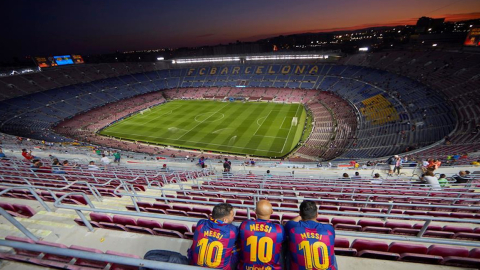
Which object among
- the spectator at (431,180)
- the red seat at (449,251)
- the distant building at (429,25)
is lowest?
the red seat at (449,251)

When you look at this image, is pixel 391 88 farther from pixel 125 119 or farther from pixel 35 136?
pixel 35 136

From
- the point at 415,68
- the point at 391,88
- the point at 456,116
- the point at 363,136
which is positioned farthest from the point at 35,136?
the point at 415,68

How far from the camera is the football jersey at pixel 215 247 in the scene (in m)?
3.34

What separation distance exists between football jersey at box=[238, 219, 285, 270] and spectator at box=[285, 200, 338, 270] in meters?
0.18

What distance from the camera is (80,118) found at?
156 ft

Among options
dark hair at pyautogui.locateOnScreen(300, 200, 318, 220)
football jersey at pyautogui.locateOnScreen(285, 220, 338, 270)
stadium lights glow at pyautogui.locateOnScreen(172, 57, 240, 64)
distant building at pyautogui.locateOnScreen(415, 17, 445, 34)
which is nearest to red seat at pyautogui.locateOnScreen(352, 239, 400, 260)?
football jersey at pyautogui.locateOnScreen(285, 220, 338, 270)

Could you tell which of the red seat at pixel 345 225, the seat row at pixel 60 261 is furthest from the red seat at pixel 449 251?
the seat row at pixel 60 261

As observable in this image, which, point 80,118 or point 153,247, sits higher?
point 80,118

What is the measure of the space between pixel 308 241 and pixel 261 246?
727 mm

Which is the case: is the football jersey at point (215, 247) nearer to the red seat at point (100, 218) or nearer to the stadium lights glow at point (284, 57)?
the red seat at point (100, 218)

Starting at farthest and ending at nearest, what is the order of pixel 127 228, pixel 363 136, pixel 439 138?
Answer: pixel 363 136 → pixel 439 138 → pixel 127 228

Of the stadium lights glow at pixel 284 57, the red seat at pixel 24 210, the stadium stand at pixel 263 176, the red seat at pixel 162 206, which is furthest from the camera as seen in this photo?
the stadium lights glow at pixel 284 57

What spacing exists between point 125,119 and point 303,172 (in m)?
44.4

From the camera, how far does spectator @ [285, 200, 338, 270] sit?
321cm
